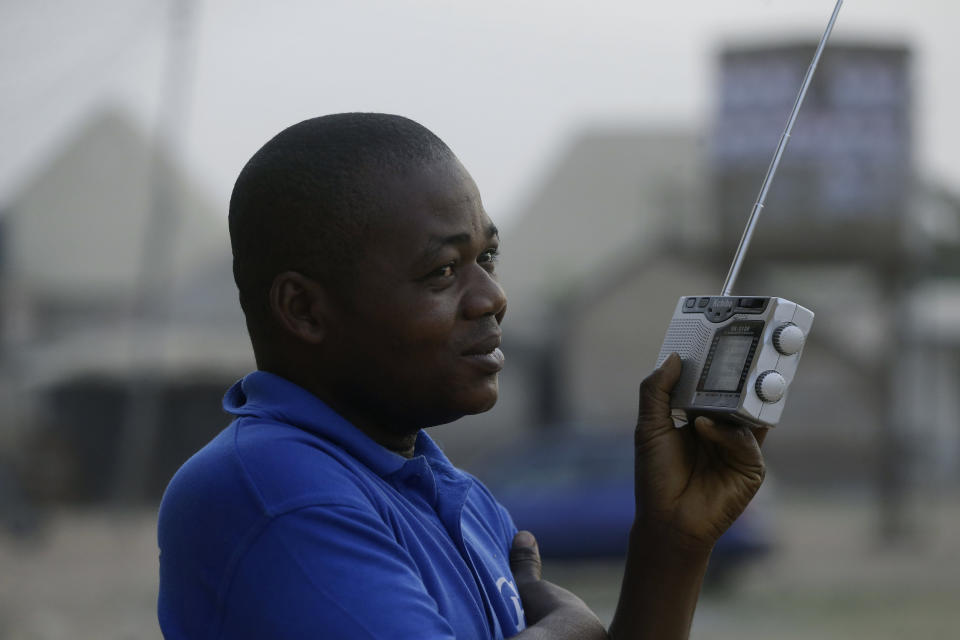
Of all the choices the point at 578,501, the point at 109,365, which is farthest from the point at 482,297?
the point at 109,365

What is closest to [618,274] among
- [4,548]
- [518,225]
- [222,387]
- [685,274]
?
[685,274]

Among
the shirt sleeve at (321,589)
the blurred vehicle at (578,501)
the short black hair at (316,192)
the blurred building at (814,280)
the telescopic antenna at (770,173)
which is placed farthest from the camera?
the blurred building at (814,280)

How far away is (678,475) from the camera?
1.52 m

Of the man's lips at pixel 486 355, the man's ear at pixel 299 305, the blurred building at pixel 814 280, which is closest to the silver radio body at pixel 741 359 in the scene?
the man's lips at pixel 486 355

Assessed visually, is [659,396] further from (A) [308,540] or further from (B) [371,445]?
(A) [308,540]

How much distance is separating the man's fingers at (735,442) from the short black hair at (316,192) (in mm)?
444

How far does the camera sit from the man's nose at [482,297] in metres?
1.46

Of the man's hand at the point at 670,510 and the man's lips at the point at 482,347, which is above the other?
the man's lips at the point at 482,347

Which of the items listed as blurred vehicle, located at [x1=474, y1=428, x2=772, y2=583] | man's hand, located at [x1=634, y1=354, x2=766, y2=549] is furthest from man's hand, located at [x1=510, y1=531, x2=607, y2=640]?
blurred vehicle, located at [x1=474, y1=428, x2=772, y2=583]

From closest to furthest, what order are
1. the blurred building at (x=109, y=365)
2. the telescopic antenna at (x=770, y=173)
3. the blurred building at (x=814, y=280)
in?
the telescopic antenna at (x=770, y=173) → the blurred building at (x=814, y=280) → the blurred building at (x=109, y=365)

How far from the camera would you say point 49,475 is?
20.1 meters

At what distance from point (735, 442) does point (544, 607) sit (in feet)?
1.11

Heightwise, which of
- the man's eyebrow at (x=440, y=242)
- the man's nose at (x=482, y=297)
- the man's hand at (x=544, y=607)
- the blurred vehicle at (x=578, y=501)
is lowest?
the blurred vehicle at (x=578, y=501)

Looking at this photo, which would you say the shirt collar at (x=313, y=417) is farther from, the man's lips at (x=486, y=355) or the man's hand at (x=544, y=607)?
the man's hand at (x=544, y=607)
